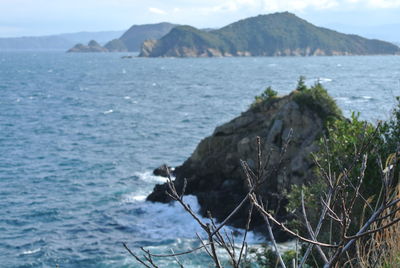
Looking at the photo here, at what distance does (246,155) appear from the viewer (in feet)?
110

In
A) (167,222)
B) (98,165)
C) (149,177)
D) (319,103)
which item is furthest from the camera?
(98,165)

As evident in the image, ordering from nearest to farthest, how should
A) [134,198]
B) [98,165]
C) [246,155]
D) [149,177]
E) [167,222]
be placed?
[167,222], [246,155], [134,198], [149,177], [98,165]

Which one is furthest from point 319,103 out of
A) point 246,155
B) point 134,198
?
point 134,198

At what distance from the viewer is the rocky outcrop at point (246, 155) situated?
2991 centimetres

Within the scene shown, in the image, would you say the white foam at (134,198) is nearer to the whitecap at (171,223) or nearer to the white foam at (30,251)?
the whitecap at (171,223)

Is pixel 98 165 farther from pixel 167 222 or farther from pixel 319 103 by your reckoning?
pixel 319 103

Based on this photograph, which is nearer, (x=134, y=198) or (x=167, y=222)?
(x=167, y=222)

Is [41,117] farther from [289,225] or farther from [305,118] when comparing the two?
[289,225]

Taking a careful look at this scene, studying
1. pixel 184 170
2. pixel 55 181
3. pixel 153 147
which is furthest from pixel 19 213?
pixel 153 147

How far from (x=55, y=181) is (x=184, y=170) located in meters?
11.2

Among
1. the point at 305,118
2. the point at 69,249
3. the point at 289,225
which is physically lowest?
the point at 69,249

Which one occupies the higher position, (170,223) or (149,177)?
(149,177)

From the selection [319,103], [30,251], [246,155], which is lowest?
[30,251]

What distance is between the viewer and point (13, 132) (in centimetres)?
6078
